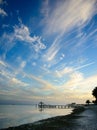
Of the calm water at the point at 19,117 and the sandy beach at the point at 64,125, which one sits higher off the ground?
the calm water at the point at 19,117

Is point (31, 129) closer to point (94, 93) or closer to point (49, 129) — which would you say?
point (49, 129)

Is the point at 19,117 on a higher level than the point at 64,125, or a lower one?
higher

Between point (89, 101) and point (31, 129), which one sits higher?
point (89, 101)

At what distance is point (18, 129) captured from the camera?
904 inches

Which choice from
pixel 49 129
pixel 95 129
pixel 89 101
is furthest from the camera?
pixel 89 101

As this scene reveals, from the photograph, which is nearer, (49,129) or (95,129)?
(95,129)

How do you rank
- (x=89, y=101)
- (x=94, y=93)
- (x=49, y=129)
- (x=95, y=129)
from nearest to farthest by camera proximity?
(x=95, y=129)
(x=49, y=129)
(x=94, y=93)
(x=89, y=101)

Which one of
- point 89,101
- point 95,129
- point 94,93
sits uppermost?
point 89,101

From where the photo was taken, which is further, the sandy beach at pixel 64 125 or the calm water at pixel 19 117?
the calm water at pixel 19 117

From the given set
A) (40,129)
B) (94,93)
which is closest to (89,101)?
(94,93)

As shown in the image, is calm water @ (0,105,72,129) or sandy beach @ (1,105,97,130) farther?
calm water @ (0,105,72,129)

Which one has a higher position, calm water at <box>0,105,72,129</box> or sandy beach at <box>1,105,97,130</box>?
calm water at <box>0,105,72,129</box>

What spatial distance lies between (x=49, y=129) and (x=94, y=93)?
8881 centimetres

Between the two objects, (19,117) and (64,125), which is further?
(19,117)
